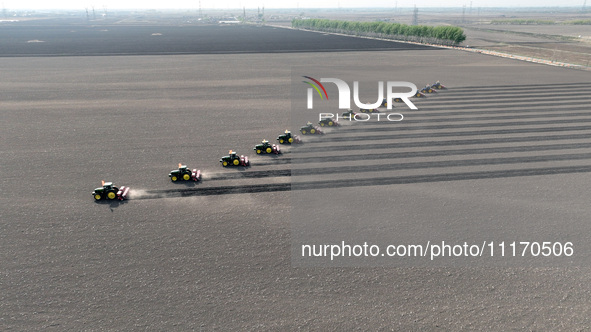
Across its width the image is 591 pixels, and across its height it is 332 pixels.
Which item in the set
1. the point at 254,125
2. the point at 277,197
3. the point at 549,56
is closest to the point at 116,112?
the point at 254,125

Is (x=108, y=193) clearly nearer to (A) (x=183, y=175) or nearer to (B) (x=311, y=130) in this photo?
(A) (x=183, y=175)

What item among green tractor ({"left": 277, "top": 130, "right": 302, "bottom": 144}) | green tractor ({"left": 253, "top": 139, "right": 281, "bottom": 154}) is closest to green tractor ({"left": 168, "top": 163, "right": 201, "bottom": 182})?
green tractor ({"left": 253, "top": 139, "right": 281, "bottom": 154})

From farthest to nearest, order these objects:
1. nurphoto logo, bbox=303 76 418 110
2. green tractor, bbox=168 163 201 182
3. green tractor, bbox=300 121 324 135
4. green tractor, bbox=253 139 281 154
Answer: nurphoto logo, bbox=303 76 418 110
green tractor, bbox=300 121 324 135
green tractor, bbox=253 139 281 154
green tractor, bbox=168 163 201 182

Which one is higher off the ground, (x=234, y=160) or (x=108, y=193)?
(x=234, y=160)

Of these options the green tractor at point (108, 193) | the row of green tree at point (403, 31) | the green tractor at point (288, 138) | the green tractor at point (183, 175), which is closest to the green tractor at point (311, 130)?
the green tractor at point (288, 138)

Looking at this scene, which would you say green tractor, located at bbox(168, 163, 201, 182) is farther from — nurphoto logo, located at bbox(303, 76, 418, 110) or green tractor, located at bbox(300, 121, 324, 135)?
nurphoto logo, located at bbox(303, 76, 418, 110)

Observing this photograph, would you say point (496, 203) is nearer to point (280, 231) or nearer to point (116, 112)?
point (280, 231)

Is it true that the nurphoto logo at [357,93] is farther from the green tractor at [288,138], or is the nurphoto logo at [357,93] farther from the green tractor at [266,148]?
the green tractor at [266,148]

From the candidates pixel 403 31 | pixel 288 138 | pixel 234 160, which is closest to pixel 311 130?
pixel 288 138
